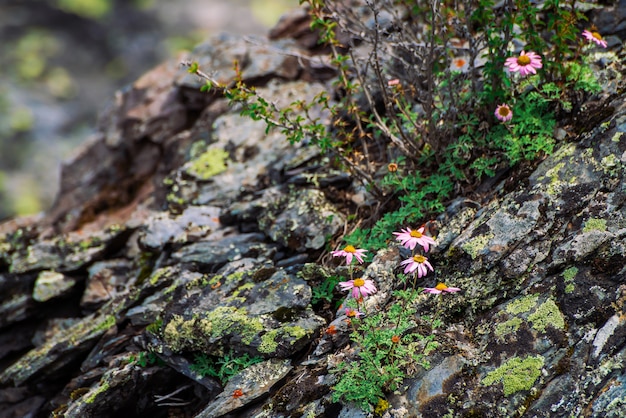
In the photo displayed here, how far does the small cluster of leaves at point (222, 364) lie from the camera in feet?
12.0

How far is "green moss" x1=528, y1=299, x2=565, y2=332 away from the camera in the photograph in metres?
2.98

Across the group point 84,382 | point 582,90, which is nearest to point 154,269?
point 84,382

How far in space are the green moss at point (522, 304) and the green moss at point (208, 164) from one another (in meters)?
3.75

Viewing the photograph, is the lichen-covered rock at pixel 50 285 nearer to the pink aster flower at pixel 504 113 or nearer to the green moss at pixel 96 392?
the green moss at pixel 96 392

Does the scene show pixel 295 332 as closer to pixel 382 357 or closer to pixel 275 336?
pixel 275 336

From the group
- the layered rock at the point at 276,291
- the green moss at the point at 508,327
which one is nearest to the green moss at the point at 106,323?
the layered rock at the point at 276,291

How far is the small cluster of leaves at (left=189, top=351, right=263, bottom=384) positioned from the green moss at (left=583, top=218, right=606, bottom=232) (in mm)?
2414

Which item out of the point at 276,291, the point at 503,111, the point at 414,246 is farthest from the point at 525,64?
the point at 276,291

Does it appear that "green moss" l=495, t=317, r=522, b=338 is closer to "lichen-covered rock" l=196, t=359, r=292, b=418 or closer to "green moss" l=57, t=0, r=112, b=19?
"lichen-covered rock" l=196, t=359, r=292, b=418

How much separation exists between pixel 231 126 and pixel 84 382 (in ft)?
11.0

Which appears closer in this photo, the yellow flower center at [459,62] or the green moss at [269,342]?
the green moss at [269,342]

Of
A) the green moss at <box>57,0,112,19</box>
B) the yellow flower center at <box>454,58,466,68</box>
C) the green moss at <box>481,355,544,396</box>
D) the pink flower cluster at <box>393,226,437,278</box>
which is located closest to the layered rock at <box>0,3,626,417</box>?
the green moss at <box>481,355,544,396</box>

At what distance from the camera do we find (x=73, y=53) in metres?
24.7

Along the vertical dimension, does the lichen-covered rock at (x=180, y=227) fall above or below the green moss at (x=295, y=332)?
above
